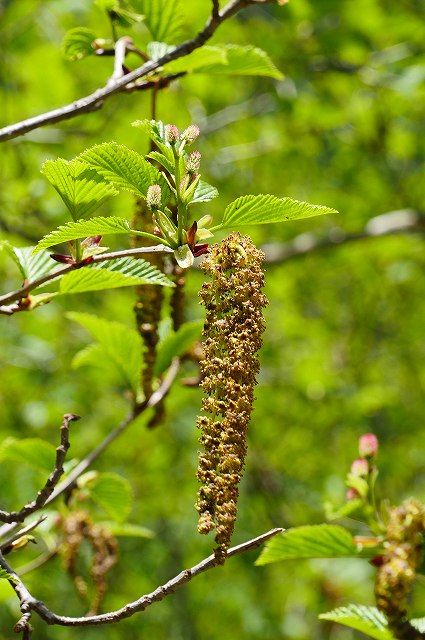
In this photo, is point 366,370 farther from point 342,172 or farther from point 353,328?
point 342,172

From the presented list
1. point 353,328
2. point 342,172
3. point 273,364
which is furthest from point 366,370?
point 342,172

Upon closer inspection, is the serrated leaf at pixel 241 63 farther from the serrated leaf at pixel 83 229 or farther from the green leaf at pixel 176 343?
the serrated leaf at pixel 83 229

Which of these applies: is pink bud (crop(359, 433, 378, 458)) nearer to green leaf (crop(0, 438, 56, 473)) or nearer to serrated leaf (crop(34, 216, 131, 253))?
green leaf (crop(0, 438, 56, 473))

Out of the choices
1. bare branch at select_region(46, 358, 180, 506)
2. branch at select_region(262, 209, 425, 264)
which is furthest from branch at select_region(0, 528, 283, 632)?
branch at select_region(262, 209, 425, 264)

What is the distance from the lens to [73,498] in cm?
200

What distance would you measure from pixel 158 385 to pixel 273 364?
3.75m

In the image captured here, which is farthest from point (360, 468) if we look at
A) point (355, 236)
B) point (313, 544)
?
point (355, 236)

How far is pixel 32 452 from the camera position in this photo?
1761mm

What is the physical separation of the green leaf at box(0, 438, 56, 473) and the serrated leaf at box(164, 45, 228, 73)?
2.75 feet

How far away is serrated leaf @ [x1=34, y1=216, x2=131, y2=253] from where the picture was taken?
42.7 inches

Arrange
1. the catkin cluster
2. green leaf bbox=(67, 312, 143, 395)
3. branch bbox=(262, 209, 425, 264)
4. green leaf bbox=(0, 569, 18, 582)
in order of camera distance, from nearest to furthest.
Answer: green leaf bbox=(0, 569, 18, 582) → the catkin cluster → green leaf bbox=(67, 312, 143, 395) → branch bbox=(262, 209, 425, 264)

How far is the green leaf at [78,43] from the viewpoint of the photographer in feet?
5.36

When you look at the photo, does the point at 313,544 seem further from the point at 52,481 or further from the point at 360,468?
the point at 52,481

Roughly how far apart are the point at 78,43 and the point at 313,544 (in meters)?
1.14
